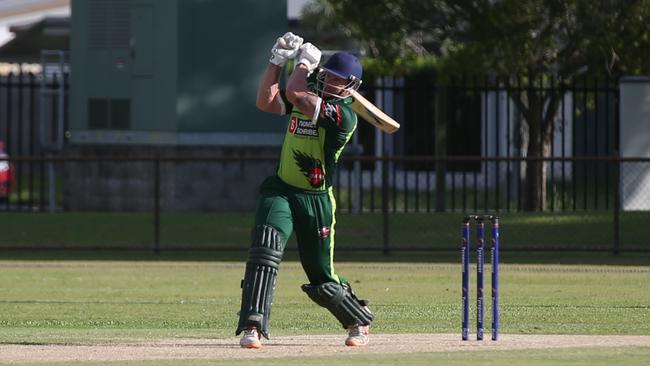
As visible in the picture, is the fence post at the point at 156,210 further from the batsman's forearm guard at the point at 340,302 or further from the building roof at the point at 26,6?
the building roof at the point at 26,6

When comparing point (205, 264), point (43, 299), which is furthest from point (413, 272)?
point (43, 299)

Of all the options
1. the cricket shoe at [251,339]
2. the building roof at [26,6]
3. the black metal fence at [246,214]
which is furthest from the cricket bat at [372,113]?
the building roof at [26,6]

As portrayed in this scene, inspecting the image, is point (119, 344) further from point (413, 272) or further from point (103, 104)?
point (103, 104)

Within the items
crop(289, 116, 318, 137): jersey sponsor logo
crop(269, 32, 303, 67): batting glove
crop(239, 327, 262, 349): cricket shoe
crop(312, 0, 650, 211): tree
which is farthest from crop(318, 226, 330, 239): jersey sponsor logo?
crop(312, 0, 650, 211): tree

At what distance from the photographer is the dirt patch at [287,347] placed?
10.1m

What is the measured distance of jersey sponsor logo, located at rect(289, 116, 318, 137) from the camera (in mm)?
10336

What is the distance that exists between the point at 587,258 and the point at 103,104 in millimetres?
9991

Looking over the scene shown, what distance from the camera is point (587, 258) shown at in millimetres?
21578

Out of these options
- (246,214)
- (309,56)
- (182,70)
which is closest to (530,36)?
(246,214)

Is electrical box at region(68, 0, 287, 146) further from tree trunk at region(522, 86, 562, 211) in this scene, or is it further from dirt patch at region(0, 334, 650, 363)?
dirt patch at region(0, 334, 650, 363)

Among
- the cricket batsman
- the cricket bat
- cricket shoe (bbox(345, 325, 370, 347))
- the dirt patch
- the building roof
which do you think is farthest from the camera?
the building roof

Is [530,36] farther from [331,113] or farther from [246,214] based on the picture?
[331,113]

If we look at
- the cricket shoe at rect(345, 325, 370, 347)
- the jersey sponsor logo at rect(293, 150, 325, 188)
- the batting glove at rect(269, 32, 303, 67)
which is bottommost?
the cricket shoe at rect(345, 325, 370, 347)

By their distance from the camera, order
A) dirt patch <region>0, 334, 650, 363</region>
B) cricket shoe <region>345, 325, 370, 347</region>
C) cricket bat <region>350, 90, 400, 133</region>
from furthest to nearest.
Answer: cricket shoe <region>345, 325, 370, 347</region> < cricket bat <region>350, 90, 400, 133</region> < dirt patch <region>0, 334, 650, 363</region>
